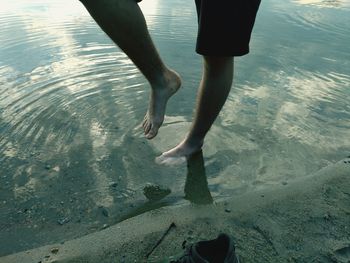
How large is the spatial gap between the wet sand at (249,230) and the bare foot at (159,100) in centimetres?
49

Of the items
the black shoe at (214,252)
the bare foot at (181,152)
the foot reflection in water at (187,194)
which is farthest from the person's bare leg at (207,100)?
the black shoe at (214,252)

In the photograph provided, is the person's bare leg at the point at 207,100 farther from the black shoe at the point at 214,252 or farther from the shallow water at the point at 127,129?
the black shoe at the point at 214,252

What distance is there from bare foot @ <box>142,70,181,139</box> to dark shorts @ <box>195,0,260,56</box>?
320 millimetres

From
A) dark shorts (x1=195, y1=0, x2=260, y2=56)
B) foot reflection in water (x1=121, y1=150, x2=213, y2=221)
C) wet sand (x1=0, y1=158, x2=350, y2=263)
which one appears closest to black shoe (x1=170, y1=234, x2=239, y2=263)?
wet sand (x1=0, y1=158, x2=350, y2=263)

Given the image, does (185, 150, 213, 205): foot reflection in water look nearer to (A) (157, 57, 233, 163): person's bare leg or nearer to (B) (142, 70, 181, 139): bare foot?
(A) (157, 57, 233, 163): person's bare leg

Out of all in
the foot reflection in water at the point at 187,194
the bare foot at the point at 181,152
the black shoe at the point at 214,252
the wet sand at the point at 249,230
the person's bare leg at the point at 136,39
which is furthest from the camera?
the bare foot at the point at 181,152

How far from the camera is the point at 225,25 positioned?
160 centimetres

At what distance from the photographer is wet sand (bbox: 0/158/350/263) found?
1.41m

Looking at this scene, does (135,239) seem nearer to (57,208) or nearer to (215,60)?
(57,208)

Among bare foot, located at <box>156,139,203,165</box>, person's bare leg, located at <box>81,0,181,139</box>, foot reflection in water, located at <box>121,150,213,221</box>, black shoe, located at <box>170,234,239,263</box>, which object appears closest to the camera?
black shoe, located at <box>170,234,239,263</box>

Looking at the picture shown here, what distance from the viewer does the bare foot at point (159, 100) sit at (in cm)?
194

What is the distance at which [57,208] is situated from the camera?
1.71 metres

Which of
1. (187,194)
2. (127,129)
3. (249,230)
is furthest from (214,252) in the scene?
(127,129)

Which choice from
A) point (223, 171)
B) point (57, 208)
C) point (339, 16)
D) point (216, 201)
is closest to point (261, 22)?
point (339, 16)
